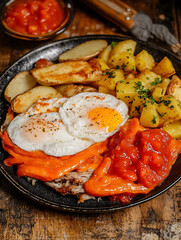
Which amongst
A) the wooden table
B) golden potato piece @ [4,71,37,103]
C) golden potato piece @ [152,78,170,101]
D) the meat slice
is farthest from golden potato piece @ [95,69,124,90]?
the wooden table

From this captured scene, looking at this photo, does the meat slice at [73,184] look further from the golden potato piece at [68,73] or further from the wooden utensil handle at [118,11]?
the wooden utensil handle at [118,11]

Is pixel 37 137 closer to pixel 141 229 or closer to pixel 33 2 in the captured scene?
pixel 141 229

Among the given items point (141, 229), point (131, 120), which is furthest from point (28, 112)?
point (141, 229)

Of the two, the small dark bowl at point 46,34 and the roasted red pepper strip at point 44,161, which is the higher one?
the small dark bowl at point 46,34

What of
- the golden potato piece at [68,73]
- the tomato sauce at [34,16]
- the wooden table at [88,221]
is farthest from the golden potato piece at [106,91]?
the tomato sauce at [34,16]

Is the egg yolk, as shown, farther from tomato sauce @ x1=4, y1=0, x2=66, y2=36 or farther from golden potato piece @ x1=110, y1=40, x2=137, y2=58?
tomato sauce @ x1=4, y1=0, x2=66, y2=36
